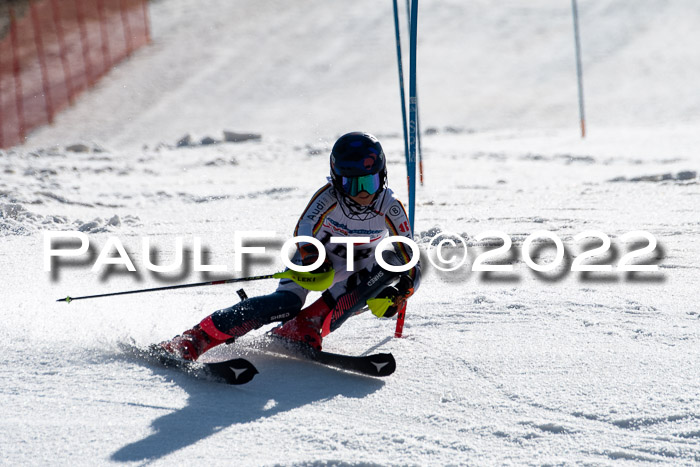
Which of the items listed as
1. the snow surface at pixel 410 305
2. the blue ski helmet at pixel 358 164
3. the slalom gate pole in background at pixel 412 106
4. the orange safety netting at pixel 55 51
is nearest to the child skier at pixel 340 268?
the blue ski helmet at pixel 358 164

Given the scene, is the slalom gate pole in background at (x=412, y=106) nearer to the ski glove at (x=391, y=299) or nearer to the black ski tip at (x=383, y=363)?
the ski glove at (x=391, y=299)

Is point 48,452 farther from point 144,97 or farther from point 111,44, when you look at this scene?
point 111,44

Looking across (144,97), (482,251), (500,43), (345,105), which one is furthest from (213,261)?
(500,43)

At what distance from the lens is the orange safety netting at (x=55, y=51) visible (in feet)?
58.7

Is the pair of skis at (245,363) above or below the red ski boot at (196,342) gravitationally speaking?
below

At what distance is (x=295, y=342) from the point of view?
362 centimetres

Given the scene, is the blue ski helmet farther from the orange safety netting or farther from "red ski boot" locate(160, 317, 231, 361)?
the orange safety netting

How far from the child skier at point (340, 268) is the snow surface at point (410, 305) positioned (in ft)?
0.71

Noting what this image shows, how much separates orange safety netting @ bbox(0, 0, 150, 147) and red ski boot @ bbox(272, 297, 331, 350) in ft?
49.8

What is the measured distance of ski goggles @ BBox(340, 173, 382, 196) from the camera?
148 inches

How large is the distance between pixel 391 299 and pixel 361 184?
0.58m

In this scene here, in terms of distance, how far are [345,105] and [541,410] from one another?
1493 cm

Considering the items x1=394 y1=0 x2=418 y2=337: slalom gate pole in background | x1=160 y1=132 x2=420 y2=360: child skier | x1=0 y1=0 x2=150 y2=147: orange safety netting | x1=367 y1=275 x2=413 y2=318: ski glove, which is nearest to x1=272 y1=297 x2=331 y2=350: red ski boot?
x1=160 y1=132 x2=420 y2=360: child skier

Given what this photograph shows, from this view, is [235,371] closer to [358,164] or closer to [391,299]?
[391,299]
